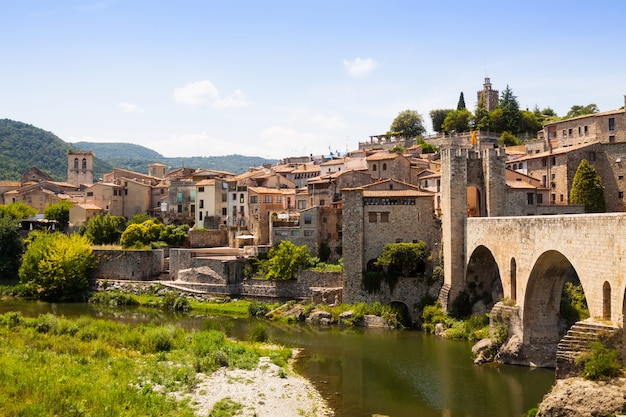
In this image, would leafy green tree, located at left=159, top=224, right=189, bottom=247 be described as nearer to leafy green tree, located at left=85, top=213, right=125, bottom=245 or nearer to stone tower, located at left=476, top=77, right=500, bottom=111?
leafy green tree, located at left=85, top=213, right=125, bottom=245

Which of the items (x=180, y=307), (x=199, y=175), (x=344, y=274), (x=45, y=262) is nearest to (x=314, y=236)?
(x=344, y=274)

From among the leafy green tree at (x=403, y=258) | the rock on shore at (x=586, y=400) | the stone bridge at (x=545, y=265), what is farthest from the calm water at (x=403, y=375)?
the leafy green tree at (x=403, y=258)

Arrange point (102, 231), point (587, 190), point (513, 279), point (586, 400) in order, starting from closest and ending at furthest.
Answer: point (586, 400) → point (513, 279) → point (587, 190) → point (102, 231)

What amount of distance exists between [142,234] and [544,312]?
36.9m

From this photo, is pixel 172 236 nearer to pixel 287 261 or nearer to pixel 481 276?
pixel 287 261

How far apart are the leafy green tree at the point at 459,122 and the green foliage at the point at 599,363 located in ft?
186

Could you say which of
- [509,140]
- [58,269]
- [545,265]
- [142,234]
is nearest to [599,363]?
[545,265]

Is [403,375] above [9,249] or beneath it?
beneath

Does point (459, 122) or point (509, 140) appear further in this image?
point (459, 122)

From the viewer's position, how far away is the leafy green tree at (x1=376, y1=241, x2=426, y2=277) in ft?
128

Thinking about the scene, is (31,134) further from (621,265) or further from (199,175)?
(621,265)

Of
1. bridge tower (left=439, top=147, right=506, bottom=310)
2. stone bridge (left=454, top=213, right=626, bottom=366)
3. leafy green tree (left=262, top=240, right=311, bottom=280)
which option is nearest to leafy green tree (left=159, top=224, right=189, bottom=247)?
leafy green tree (left=262, top=240, right=311, bottom=280)

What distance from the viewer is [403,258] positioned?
38.9 metres

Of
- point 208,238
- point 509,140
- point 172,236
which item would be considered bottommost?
point 208,238
